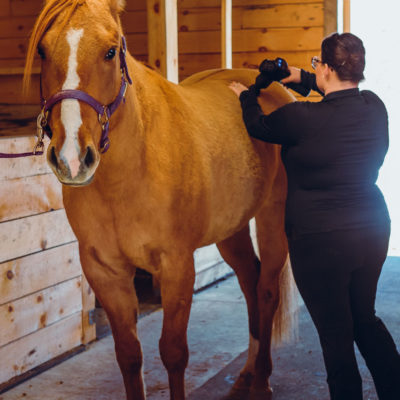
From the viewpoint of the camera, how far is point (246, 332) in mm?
3779

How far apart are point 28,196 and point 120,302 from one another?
3.17 feet

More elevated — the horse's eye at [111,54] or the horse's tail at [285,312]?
the horse's eye at [111,54]

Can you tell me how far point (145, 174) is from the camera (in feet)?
7.31

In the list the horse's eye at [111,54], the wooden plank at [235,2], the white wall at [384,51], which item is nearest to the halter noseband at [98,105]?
the horse's eye at [111,54]

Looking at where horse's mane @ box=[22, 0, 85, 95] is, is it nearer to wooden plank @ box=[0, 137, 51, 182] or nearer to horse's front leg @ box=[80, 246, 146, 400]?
horse's front leg @ box=[80, 246, 146, 400]

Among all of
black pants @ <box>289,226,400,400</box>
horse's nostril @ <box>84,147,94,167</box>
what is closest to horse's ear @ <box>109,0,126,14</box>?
horse's nostril @ <box>84,147,94,167</box>

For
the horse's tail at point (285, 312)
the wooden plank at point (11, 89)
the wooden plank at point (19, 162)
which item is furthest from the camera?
the wooden plank at point (11, 89)

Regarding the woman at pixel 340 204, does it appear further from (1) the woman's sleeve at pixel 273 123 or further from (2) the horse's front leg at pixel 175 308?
(2) the horse's front leg at pixel 175 308

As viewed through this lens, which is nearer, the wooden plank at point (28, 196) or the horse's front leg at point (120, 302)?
the horse's front leg at point (120, 302)

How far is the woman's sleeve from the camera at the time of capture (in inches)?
83.4

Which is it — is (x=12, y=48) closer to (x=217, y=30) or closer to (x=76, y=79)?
(x=217, y=30)

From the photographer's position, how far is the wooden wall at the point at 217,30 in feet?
18.0

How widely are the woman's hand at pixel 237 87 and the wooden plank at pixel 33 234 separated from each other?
3.53 ft

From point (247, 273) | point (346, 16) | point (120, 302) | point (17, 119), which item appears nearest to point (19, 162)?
point (120, 302)
